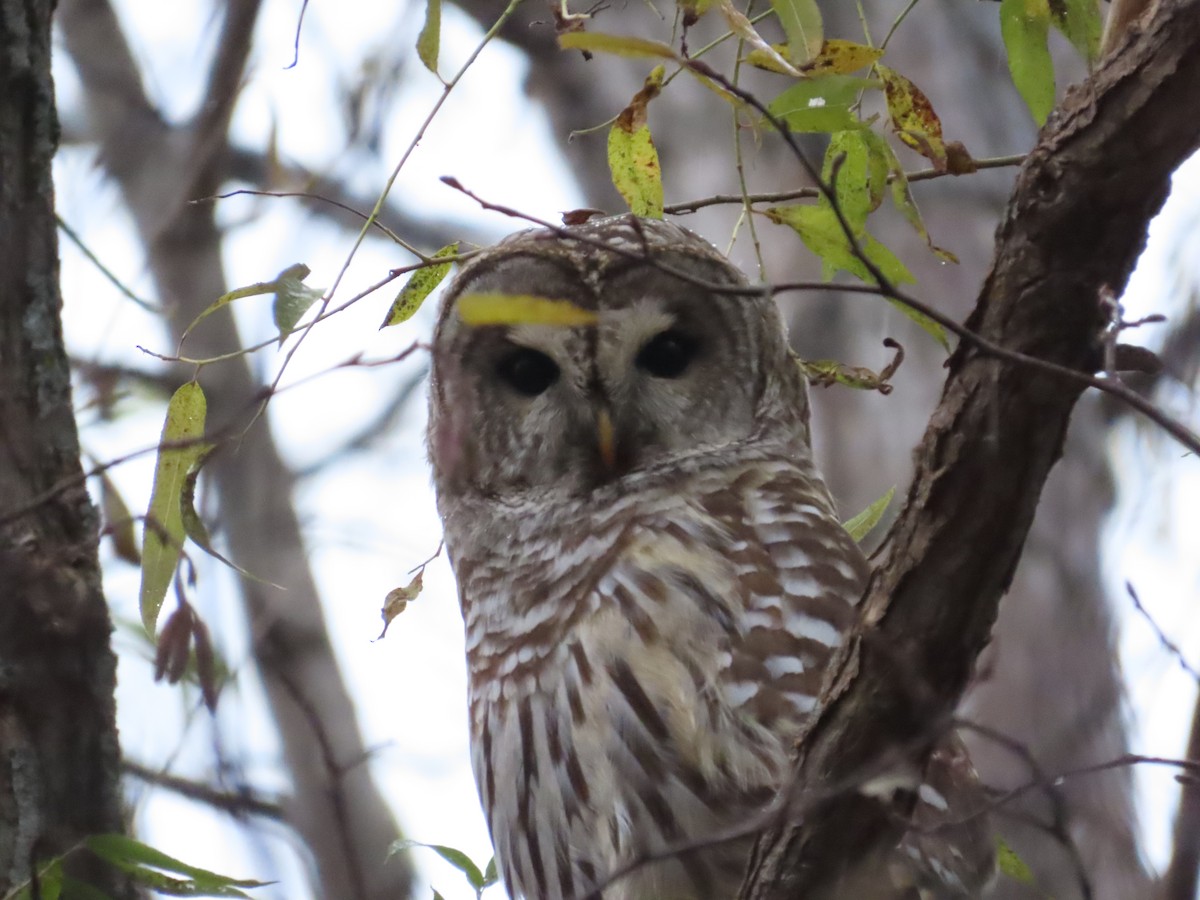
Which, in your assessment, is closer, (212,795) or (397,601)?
(212,795)

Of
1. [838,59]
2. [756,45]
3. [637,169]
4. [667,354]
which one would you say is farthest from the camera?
[667,354]

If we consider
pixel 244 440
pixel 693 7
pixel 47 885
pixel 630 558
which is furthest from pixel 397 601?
pixel 244 440

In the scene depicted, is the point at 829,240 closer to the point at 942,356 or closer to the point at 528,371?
the point at 528,371

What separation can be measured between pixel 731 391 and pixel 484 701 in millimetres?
814

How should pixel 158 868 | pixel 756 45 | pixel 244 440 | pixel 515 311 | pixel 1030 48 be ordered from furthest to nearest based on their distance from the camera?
pixel 244 440
pixel 1030 48
pixel 158 868
pixel 756 45
pixel 515 311

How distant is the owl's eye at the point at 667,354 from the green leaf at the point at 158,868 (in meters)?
1.31

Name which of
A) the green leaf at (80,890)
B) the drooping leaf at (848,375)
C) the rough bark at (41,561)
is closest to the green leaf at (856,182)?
the drooping leaf at (848,375)

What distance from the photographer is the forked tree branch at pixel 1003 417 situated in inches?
61.4

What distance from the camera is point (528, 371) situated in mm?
3158

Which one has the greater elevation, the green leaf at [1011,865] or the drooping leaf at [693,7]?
the drooping leaf at [693,7]

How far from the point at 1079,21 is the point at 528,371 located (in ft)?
4.24

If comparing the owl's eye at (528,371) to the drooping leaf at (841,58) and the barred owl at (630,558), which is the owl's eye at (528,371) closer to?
the barred owl at (630,558)

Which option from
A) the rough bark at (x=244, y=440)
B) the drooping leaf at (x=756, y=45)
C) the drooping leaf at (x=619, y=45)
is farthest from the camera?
the rough bark at (x=244, y=440)

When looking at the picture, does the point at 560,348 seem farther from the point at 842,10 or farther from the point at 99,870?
the point at 842,10
